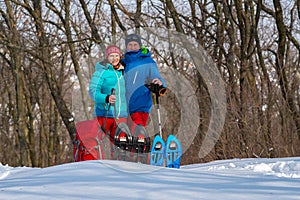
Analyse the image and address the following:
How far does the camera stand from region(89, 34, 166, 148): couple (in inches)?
226

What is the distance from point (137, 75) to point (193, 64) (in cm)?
520

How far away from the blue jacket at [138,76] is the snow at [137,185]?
1.57 metres

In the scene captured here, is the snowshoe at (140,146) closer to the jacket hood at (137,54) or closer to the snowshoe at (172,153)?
the snowshoe at (172,153)

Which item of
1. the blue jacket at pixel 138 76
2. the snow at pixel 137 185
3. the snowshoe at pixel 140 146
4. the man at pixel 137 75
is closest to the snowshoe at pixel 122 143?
the snowshoe at pixel 140 146

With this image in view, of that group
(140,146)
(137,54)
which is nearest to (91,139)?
(140,146)

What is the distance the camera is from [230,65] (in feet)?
33.1

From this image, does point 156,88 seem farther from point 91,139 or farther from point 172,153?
point 91,139

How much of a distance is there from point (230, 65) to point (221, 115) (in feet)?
8.39

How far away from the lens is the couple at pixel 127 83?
18.9 feet

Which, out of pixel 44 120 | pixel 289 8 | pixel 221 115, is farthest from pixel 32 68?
pixel 221 115

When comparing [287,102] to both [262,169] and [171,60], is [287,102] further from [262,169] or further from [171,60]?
[171,60]

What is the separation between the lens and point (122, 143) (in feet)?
18.4

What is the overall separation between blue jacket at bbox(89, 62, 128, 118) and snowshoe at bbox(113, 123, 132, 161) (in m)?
0.21

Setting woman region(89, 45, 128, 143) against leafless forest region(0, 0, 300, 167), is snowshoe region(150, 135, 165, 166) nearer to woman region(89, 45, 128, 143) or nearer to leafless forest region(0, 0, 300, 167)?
woman region(89, 45, 128, 143)
